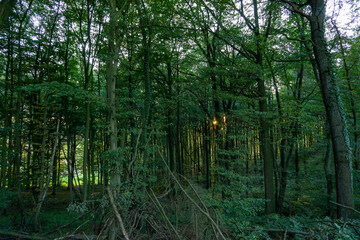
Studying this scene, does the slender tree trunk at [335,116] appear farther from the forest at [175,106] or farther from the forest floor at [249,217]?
the forest floor at [249,217]

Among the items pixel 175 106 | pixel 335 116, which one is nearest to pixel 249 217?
pixel 335 116

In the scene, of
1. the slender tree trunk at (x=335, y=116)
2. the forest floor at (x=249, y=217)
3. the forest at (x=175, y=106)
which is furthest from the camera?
the slender tree trunk at (x=335, y=116)

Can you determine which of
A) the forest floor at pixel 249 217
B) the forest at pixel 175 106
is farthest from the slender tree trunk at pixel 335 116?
the forest floor at pixel 249 217

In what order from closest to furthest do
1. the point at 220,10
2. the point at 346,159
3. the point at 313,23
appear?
the point at 346,159
the point at 313,23
the point at 220,10

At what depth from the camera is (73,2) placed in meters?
7.39

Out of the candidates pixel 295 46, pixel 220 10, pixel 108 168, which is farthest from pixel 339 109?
pixel 108 168

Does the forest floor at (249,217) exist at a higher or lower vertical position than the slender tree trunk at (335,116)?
lower

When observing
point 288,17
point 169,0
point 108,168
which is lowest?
point 108,168

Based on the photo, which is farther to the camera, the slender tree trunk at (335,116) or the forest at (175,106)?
the slender tree trunk at (335,116)

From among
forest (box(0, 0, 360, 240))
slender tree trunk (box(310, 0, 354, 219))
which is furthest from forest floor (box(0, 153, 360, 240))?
slender tree trunk (box(310, 0, 354, 219))

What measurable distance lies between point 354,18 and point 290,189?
8.09 m

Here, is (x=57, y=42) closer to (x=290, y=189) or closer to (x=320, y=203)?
(x=290, y=189)

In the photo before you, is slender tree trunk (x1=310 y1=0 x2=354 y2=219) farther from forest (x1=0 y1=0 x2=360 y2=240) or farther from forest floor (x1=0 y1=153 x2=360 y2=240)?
forest floor (x1=0 y1=153 x2=360 y2=240)

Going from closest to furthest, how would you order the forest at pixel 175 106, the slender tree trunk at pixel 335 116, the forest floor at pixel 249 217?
1. the forest at pixel 175 106
2. the forest floor at pixel 249 217
3. the slender tree trunk at pixel 335 116
